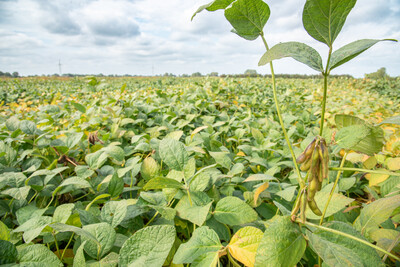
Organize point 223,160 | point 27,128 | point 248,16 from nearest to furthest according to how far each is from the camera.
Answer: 1. point 248,16
2. point 223,160
3. point 27,128

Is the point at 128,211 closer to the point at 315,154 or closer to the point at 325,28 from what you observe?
the point at 315,154

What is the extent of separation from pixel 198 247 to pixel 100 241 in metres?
0.27

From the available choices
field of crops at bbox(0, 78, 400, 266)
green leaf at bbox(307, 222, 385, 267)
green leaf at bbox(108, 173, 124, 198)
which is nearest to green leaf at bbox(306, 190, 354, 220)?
field of crops at bbox(0, 78, 400, 266)

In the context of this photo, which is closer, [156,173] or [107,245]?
[107,245]

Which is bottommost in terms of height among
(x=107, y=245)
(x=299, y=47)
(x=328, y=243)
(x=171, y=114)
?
(x=107, y=245)

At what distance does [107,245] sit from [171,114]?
134 cm

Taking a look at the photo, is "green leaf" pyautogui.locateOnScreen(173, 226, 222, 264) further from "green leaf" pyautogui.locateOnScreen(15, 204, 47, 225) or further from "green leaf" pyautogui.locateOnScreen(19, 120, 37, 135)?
"green leaf" pyautogui.locateOnScreen(19, 120, 37, 135)

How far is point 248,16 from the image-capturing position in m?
0.49

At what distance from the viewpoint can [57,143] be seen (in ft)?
3.90

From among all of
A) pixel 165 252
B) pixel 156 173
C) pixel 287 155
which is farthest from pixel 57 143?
pixel 287 155

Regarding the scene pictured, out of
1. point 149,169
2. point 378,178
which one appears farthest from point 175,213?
point 378,178

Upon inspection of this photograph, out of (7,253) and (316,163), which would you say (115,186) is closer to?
(7,253)

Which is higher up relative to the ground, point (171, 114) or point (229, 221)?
point (171, 114)

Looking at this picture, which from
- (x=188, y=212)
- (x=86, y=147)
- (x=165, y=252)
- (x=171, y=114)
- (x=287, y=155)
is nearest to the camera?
(x=165, y=252)
